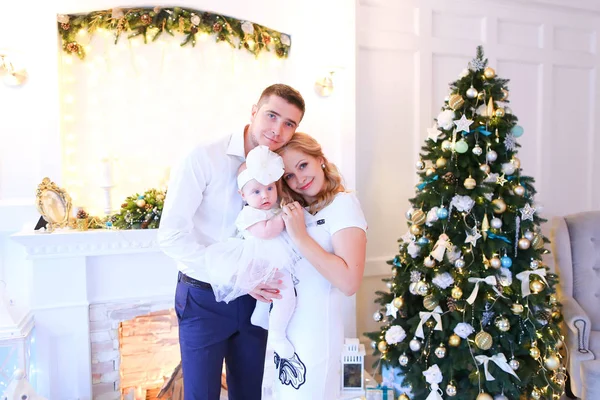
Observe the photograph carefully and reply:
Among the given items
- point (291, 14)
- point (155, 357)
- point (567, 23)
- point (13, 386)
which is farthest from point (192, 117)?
point (567, 23)

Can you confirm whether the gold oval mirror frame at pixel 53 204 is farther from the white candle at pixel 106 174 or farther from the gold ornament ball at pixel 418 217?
the gold ornament ball at pixel 418 217

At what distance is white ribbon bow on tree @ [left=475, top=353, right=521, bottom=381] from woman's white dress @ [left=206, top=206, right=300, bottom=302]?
1.45 m

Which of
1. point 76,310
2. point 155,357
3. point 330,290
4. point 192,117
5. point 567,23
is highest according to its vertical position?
point 567,23

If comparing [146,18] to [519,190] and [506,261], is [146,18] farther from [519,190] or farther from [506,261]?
[506,261]

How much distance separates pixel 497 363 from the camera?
2.41 meters

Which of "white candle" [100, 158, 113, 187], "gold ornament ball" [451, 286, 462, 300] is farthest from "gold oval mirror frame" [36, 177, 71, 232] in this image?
"gold ornament ball" [451, 286, 462, 300]

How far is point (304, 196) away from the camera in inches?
66.7

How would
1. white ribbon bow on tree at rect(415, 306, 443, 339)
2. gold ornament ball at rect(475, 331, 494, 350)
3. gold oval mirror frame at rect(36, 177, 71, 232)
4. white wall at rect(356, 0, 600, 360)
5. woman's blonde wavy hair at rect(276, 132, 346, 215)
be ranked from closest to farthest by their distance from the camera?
woman's blonde wavy hair at rect(276, 132, 346, 215) → gold ornament ball at rect(475, 331, 494, 350) → white ribbon bow on tree at rect(415, 306, 443, 339) → gold oval mirror frame at rect(36, 177, 71, 232) → white wall at rect(356, 0, 600, 360)

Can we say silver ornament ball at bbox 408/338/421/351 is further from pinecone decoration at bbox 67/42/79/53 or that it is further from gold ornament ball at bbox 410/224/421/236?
pinecone decoration at bbox 67/42/79/53

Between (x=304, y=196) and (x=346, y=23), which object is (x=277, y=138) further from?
(x=346, y=23)

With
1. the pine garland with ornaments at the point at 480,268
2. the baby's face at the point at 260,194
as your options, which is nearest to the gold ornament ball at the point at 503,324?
the pine garland with ornaments at the point at 480,268

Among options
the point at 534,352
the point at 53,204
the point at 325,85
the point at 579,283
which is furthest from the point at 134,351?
the point at 579,283

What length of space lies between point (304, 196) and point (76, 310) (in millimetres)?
1844

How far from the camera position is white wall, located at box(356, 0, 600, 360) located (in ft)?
11.3
